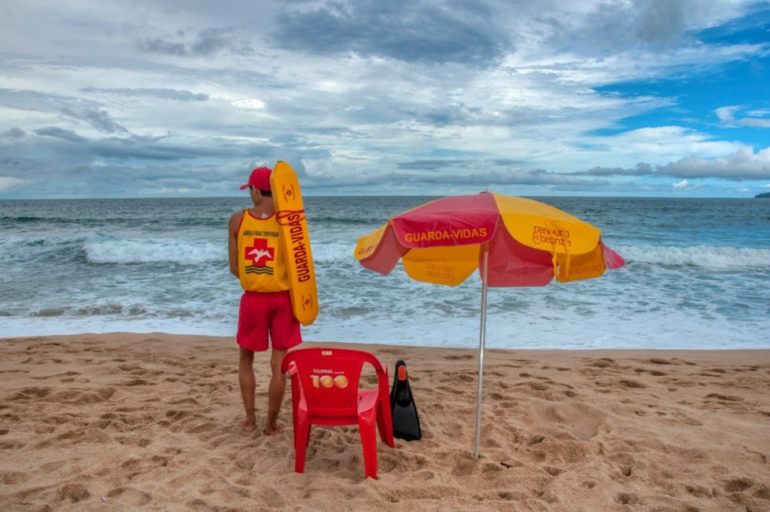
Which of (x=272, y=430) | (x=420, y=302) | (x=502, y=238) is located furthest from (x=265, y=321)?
(x=420, y=302)

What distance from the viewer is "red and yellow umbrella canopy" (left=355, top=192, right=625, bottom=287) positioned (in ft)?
10.1

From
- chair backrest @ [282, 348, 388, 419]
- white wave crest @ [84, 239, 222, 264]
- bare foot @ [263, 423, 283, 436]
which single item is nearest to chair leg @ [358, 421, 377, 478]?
chair backrest @ [282, 348, 388, 419]

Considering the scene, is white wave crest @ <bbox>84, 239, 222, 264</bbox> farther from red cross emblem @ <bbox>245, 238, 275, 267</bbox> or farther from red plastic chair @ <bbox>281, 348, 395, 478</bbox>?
red plastic chair @ <bbox>281, 348, 395, 478</bbox>

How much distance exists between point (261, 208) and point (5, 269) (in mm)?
14125

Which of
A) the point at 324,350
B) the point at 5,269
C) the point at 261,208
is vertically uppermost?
the point at 261,208

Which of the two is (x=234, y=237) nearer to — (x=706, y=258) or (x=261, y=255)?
(x=261, y=255)

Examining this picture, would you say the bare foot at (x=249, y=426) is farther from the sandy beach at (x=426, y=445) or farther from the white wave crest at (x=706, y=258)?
the white wave crest at (x=706, y=258)

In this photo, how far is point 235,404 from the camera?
4.84 meters

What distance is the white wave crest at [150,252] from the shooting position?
16828mm

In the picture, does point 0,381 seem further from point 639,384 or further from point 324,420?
point 639,384

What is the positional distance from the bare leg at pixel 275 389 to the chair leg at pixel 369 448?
0.78 m

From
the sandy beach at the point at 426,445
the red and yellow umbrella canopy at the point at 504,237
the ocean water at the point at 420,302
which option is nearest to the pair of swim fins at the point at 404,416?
the sandy beach at the point at 426,445

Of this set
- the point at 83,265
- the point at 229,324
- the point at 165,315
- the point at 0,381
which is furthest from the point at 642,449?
the point at 83,265

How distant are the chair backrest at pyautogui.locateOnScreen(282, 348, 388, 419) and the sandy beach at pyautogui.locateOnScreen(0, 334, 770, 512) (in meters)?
0.44
